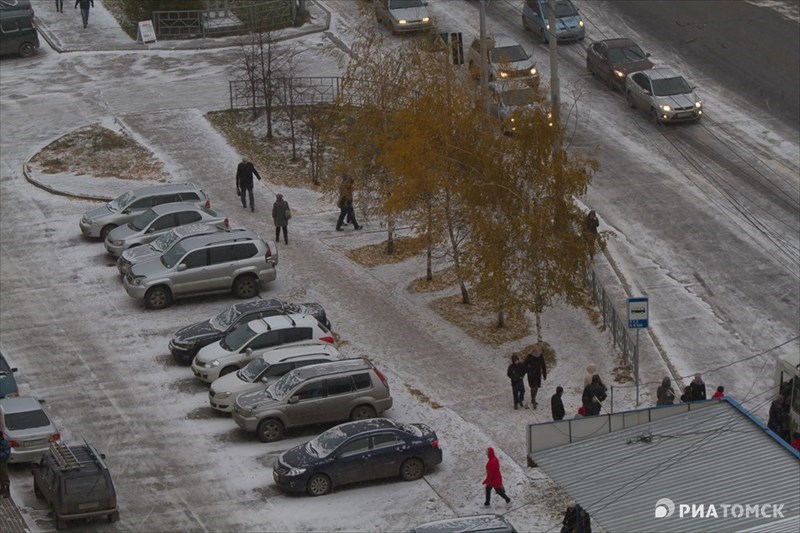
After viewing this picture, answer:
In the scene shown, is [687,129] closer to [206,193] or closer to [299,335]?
[206,193]

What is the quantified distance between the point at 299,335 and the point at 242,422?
3.89 meters

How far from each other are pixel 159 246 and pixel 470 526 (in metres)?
17.5

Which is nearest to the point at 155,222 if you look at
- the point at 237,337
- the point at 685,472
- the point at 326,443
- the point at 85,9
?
the point at 237,337

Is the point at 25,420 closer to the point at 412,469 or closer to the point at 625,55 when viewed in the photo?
the point at 412,469

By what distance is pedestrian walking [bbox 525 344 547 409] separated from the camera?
34.8m

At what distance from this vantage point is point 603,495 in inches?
1005

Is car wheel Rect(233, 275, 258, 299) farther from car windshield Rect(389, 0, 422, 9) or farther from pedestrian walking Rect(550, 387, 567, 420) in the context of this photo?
car windshield Rect(389, 0, 422, 9)

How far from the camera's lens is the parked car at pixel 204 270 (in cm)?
4019

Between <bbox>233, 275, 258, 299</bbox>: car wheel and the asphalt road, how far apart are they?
69.5 feet

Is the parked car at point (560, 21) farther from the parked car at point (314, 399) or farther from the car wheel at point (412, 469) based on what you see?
the car wheel at point (412, 469)

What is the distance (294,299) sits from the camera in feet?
135

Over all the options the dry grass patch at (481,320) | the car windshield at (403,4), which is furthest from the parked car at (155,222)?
the car windshield at (403,4)

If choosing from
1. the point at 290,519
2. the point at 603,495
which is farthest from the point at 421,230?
the point at 603,495

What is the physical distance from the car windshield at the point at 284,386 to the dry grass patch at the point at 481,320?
696 centimetres
